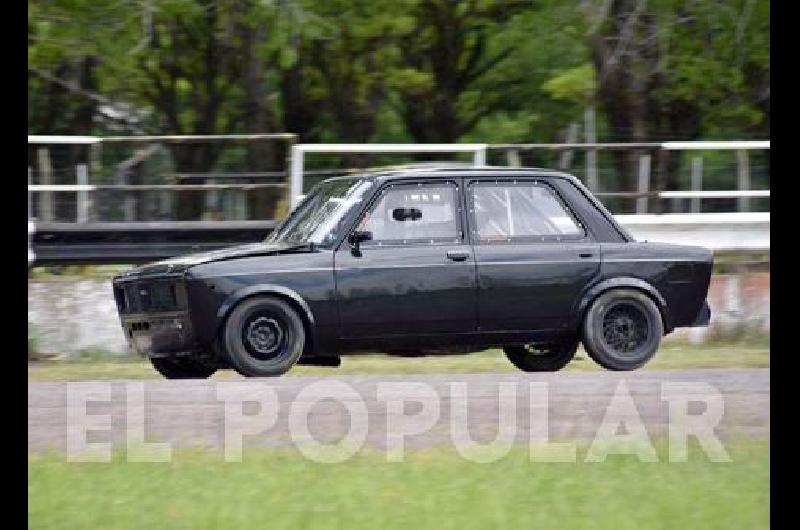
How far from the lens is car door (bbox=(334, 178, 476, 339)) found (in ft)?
33.9

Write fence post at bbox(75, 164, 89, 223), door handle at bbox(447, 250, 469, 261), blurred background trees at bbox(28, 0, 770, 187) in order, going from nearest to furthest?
door handle at bbox(447, 250, 469, 261), fence post at bbox(75, 164, 89, 223), blurred background trees at bbox(28, 0, 770, 187)

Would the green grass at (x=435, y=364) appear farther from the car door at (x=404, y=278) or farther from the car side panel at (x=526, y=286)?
the car door at (x=404, y=278)

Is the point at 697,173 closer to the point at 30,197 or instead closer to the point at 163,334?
the point at 30,197

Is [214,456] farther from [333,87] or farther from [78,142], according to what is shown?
[333,87]

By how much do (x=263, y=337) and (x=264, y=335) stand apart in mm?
15

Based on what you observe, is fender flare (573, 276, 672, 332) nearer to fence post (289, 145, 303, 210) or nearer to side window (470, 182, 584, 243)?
side window (470, 182, 584, 243)

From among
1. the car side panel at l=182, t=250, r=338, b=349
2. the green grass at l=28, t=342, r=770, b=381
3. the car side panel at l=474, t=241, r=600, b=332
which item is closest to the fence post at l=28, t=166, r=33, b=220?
the green grass at l=28, t=342, r=770, b=381

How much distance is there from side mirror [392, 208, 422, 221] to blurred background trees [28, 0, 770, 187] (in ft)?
26.7

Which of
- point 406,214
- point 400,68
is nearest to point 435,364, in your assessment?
point 406,214

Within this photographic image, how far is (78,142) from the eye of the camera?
15859mm

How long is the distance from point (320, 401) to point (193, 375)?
68.9 inches

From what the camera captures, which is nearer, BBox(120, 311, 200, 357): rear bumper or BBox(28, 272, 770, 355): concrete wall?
BBox(120, 311, 200, 357): rear bumper

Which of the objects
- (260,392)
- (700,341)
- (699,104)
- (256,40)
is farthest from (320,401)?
(699,104)

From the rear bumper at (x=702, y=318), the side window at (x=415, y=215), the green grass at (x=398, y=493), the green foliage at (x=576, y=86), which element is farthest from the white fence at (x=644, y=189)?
the green grass at (x=398, y=493)
